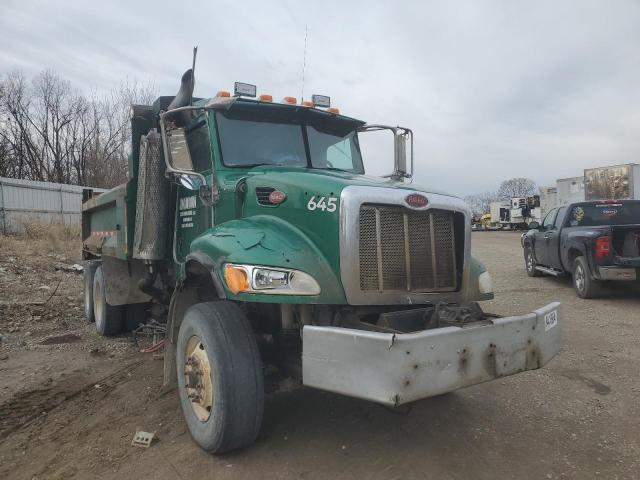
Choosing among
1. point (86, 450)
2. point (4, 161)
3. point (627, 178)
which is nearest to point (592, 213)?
point (86, 450)

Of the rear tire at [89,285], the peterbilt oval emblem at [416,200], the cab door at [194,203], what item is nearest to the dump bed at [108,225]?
the rear tire at [89,285]

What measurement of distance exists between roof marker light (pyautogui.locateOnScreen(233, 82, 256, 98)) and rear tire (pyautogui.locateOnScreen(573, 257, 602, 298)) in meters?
6.86

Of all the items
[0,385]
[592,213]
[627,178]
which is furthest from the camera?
[627,178]

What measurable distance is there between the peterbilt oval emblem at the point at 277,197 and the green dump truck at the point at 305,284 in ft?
0.04

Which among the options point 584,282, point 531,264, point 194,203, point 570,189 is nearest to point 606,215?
point 584,282

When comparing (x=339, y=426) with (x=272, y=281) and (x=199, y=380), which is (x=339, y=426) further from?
(x=272, y=281)

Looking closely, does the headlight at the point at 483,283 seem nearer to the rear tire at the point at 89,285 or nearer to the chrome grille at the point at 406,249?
the chrome grille at the point at 406,249

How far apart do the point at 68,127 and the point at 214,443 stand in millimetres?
39462

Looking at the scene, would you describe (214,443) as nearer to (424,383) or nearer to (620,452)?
(424,383)

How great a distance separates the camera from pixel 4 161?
111ft

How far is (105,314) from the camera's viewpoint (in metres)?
6.81

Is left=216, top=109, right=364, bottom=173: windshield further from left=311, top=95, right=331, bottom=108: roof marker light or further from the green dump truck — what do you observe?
left=311, top=95, right=331, bottom=108: roof marker light

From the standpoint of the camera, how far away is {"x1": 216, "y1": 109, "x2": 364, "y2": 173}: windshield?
4379 mm

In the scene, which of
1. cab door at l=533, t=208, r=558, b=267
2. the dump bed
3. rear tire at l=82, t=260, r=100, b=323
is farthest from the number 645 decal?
cab door at l=533, t=208, r=558, b=267
